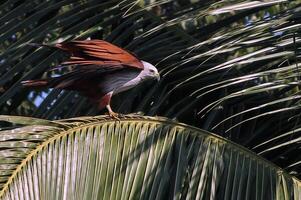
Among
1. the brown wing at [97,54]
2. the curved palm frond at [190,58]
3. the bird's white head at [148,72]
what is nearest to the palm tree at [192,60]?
the curved palm frond at [190,58]

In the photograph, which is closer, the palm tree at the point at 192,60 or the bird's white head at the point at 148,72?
the palm tree at the point at 192,60

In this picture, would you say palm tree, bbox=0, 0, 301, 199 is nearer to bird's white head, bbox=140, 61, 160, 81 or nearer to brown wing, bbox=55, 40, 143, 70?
bird's white head, bbox=140, 61, 160, 81

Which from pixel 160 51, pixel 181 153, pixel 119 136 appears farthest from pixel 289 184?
pixel 160 51

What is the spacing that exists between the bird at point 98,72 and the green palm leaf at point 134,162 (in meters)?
0.23

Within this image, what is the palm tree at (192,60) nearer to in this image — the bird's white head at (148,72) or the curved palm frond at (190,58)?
the curved palm frond at (190,58)

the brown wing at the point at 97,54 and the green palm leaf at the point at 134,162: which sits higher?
the brown wing at the point at 97,54

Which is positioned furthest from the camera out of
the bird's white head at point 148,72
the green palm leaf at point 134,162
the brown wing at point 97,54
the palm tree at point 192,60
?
the bird's white head at point 148,72

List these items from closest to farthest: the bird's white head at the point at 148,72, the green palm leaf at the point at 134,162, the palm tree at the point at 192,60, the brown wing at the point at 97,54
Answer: the green palm leaf at the point at 134,162, the brown wing at the point at 97,54, the palm tree at the point at 192,60, the bird's white head at the point at 148,72

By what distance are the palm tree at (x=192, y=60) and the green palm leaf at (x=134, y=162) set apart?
325 millimetres

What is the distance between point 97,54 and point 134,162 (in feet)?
1.91

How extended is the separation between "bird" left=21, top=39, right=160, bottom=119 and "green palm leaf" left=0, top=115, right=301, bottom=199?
230mm

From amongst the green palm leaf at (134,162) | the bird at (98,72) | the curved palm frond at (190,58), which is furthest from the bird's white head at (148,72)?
the green palm leaf at (134,162)

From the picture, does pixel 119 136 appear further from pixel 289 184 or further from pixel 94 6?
pixel 94 6

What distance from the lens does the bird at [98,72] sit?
3.60 m
